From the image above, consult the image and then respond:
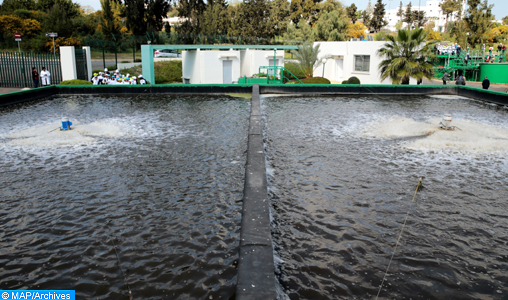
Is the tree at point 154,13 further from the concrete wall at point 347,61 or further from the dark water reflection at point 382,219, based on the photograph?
the dark water reflection at point 382,219

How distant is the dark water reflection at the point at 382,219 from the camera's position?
4.75 meters

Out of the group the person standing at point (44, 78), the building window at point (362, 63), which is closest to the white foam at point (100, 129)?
the person standing at point (44, 78)

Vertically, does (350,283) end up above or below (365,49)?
below

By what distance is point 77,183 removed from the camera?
8.02 metres

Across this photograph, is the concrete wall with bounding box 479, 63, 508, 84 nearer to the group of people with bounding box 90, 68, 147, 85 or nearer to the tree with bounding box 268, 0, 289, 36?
the group of people with bounding box 90, 68, 147, 85

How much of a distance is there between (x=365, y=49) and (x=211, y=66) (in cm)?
1260

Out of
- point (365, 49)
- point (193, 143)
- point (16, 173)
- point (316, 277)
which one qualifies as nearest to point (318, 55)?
point (365, 49)

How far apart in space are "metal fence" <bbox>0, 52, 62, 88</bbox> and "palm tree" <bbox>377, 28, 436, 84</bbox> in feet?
74.0

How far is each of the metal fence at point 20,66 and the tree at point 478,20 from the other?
48628 millimetres

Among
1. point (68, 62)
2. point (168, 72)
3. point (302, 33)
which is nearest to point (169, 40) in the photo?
point (168, 72)

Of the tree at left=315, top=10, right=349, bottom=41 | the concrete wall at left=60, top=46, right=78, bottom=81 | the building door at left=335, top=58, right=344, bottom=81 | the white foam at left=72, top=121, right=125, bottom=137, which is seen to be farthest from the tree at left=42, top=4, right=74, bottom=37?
the white foam at left=72, top=121, right=125, bottom=137

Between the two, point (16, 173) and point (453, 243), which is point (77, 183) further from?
point (453, 243)

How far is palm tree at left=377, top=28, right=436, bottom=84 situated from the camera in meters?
26.6

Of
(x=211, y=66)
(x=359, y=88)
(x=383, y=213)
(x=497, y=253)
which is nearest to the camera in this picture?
(x=497, y=253)
